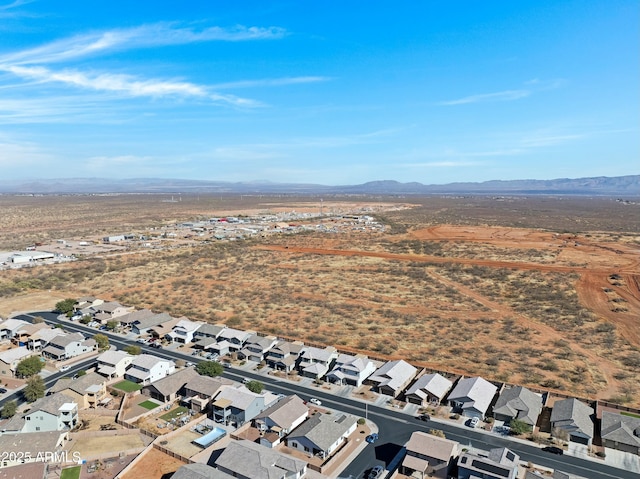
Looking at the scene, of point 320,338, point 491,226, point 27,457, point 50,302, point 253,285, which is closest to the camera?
point 27,457

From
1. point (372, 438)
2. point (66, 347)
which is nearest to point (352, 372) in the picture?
point (372, 438)

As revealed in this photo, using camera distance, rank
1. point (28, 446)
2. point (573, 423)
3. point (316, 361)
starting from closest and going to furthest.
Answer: point (28, 446), point (573, 423), point (316, 361)

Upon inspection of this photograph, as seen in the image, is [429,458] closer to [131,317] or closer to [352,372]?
[352,372]

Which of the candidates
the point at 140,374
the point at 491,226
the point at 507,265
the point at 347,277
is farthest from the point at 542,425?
the point at 491,226

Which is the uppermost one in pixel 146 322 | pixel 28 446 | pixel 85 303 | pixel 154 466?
pixel 85 303

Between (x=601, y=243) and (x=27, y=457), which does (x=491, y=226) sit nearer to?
(x=601, y=243)

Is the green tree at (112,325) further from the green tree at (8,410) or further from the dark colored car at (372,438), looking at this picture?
the dark colored car at (372,438)
